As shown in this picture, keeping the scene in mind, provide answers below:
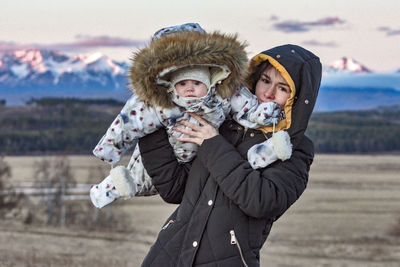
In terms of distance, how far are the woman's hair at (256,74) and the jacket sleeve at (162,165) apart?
0.47 meters

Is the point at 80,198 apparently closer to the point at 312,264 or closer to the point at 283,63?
the point at 312,264

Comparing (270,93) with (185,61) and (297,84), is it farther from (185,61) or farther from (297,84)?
(185,61)

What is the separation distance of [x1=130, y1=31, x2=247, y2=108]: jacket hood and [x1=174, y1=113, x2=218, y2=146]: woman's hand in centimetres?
13

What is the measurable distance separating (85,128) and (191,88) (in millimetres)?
93044

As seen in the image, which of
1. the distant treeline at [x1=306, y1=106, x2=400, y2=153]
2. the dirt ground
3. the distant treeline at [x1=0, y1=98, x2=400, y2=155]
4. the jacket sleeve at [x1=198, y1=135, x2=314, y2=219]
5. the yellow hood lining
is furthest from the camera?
the distant treeline at [x1=306, y1=106, x2=400, y2=153]

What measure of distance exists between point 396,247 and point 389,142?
5346cm

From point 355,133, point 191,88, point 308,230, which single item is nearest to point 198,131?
point 191,88

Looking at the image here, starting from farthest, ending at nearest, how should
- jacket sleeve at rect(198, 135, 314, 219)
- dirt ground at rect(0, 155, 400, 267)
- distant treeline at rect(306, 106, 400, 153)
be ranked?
distant treeline at rect(306, 106, 400, 153)
dirt ground at rect(0, 155, 400, 267)
jacket sleeve at rect(198, 135, 314, 219)

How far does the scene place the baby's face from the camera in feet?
9.42

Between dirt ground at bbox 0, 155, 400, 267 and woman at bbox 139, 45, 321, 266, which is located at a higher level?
woman at bbox 139, 45, 321, 266

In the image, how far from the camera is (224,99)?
2.93 m

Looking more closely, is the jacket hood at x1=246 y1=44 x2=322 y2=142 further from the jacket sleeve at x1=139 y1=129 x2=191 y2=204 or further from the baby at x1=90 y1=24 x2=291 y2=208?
the jacket sleeve at x1=139 y1=129 x2=191 y2=204

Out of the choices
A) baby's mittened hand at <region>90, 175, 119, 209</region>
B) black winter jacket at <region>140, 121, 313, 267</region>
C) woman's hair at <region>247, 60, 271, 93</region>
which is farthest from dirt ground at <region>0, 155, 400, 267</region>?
woman's hair at <region>247, 60, 271, 93</region>

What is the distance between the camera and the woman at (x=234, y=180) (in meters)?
2.83
